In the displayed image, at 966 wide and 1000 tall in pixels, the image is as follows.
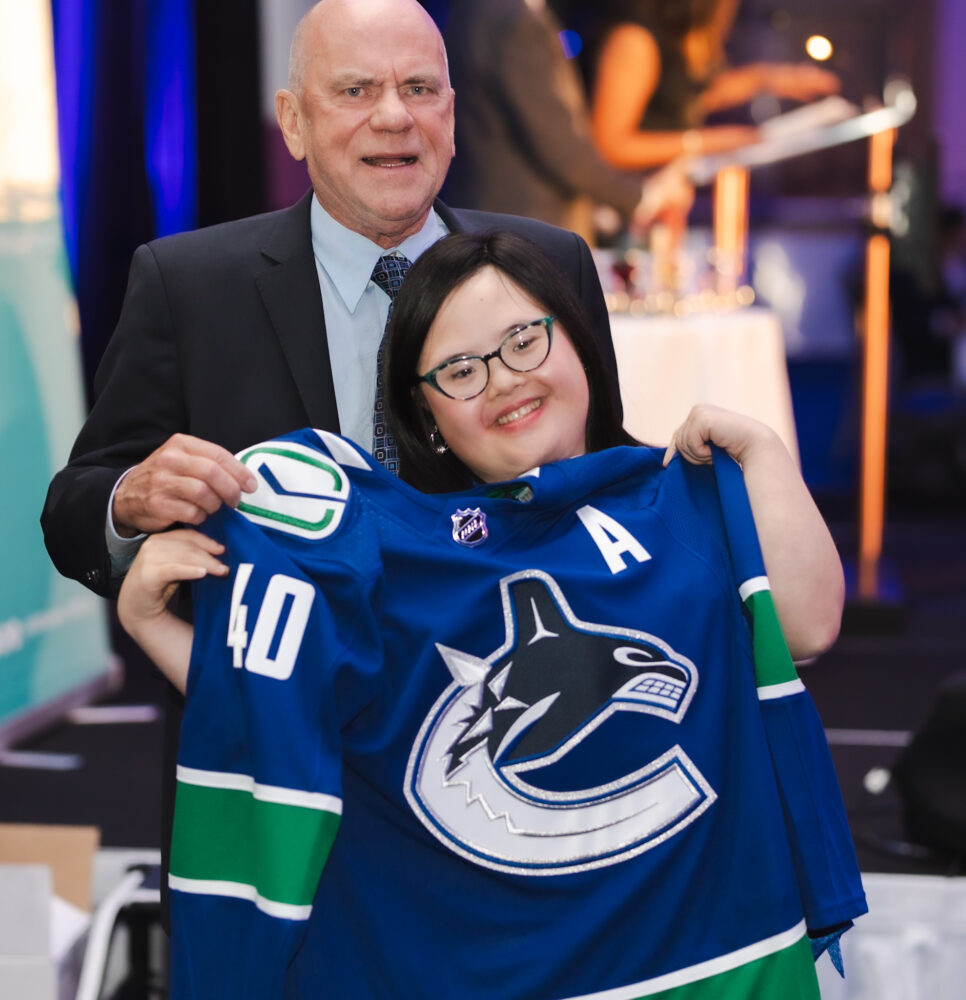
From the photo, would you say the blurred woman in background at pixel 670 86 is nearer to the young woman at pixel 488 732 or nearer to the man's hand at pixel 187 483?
the young woman at pixel 488 732

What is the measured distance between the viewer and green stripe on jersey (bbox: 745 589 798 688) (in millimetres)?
1303

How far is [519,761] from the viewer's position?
1271 mm

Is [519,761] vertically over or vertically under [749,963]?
over

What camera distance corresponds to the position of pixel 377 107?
1462mm

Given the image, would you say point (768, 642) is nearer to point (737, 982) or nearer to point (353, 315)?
point (737, 982)

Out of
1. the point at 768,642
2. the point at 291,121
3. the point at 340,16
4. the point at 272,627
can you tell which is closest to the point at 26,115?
the point at 291,121

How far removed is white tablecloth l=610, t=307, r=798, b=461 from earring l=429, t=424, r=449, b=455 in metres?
1.79

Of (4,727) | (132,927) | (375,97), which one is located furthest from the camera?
(4,727)

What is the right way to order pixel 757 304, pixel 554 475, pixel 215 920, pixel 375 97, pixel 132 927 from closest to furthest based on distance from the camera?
pixel 215 920, pixel 554 475, pixel 375 97, pixel 132 927, pixel 757 304

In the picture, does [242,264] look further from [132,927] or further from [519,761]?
[132,927]

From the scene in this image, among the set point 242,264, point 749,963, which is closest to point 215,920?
point 749,963

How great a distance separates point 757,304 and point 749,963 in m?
6.75

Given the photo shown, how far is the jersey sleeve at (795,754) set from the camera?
51.6 inches

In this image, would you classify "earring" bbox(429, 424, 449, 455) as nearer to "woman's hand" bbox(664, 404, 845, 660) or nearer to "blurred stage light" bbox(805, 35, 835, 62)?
"woman's hand" bbox(664, 404, 845, 660)
